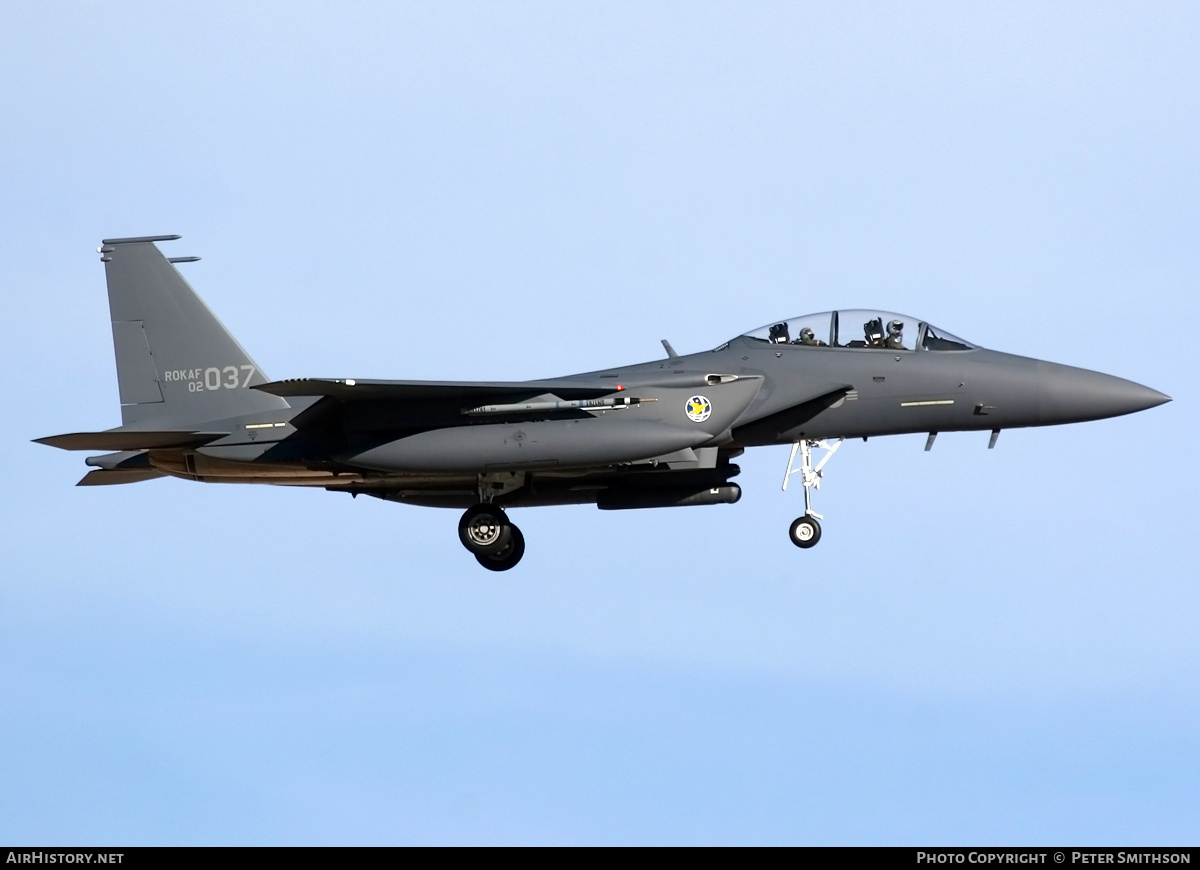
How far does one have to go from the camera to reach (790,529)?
21312 mm

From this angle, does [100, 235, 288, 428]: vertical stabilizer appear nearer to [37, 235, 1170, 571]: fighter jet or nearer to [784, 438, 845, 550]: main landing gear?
[37, 235, 1170, 571]: fighter jet

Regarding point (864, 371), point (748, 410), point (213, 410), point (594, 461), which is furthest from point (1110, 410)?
point (213, 410)

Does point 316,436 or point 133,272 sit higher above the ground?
point 133,272

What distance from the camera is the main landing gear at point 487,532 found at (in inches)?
874

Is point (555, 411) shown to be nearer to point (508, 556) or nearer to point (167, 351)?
point (508, 556)

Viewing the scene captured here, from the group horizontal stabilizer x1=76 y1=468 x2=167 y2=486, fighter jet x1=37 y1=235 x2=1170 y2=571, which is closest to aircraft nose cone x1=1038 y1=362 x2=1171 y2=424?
fighter jet x1=37 y1=235 x2=1170 y2=571

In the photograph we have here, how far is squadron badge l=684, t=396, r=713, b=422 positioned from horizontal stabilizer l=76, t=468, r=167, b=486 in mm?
7286

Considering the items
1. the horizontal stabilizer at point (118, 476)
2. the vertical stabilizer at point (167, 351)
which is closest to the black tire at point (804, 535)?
the vertical stabilizer at point (167, 351)

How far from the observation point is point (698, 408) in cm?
2106

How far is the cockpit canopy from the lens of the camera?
21.8 metres

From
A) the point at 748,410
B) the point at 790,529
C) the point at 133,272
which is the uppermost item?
the point at 133,272

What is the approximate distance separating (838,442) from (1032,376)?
2.57 metres

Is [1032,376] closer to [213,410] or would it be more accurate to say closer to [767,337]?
[767,337]
